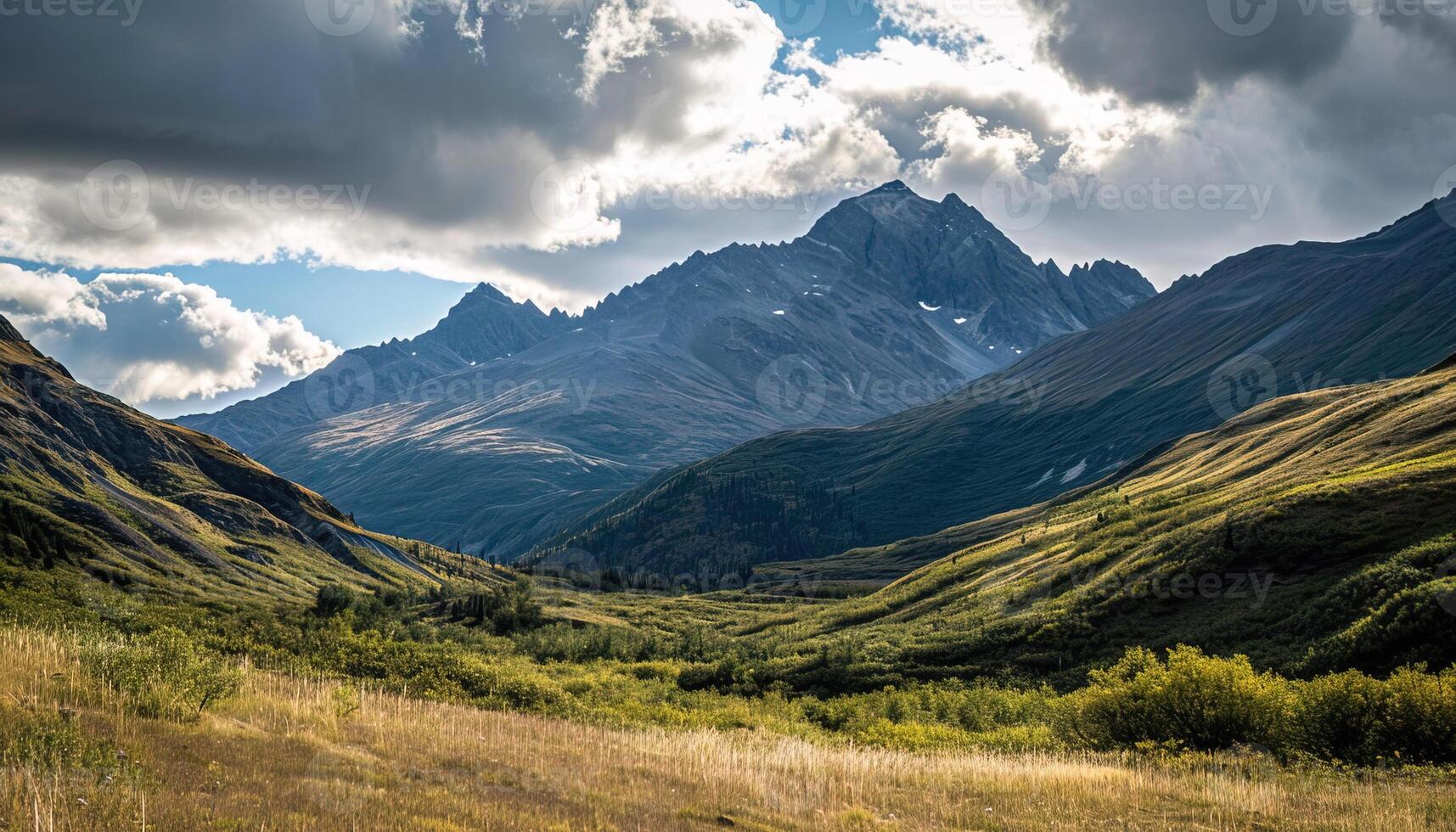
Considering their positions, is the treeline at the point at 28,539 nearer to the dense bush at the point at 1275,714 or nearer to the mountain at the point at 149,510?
the mountain at the point at 149,510

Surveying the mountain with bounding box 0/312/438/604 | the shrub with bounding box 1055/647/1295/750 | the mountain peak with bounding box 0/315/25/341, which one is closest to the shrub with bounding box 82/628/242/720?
the shrub with bounding box 1055/647/1295/750

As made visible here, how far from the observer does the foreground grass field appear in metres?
13.2

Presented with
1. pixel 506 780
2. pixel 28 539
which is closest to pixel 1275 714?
pixel 506 780

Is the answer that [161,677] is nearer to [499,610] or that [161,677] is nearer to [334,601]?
[334,601]

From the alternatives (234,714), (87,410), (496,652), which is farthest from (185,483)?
(234,714)

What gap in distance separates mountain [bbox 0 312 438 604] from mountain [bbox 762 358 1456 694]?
67.5 meters

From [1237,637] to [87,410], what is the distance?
183 metres

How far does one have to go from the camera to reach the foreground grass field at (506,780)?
13242 mm

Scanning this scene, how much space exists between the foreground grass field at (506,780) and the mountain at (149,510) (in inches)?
2599

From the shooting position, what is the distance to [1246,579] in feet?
174

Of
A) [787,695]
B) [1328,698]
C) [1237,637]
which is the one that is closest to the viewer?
[1328,698]

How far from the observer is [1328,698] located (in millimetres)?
28703

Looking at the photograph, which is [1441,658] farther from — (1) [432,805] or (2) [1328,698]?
(1) [432,805]

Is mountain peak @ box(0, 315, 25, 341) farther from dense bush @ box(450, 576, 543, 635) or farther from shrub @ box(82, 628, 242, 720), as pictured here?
shrub @ box(82, 628, 242, 720)
